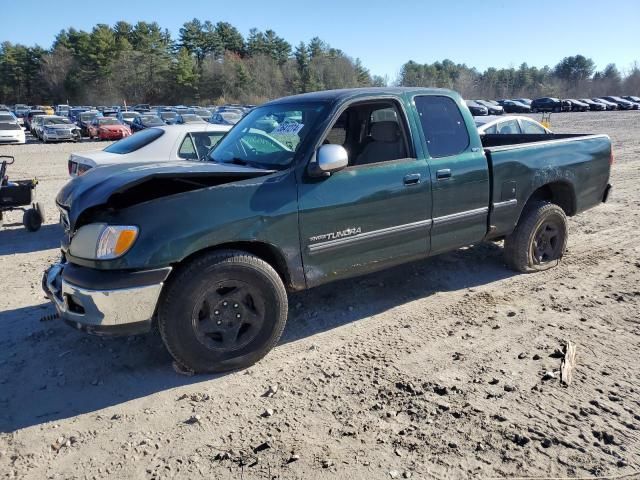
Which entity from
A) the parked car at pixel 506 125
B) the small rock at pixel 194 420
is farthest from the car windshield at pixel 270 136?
the parked car at pixel 506 125

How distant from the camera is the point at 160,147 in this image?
7.53m

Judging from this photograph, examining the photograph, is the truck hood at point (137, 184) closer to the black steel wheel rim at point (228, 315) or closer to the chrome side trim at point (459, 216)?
the black steel wheel rim at point (228, 315)

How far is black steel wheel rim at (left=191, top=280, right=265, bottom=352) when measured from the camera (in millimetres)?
3455

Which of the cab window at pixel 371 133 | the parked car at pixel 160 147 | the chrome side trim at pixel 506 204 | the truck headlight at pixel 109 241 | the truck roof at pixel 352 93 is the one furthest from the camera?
the parked car at pixel 160 147

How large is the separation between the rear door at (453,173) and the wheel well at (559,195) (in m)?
1.10

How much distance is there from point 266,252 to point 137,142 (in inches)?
197

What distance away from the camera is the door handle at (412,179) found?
425cm

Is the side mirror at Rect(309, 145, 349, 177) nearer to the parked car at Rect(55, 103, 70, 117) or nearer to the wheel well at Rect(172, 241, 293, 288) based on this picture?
the wheel well at Rect(172, 241, 293, 288)

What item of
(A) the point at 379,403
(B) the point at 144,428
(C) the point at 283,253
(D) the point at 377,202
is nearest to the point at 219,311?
(C) the point at 283,253

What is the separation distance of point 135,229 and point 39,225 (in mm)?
5623

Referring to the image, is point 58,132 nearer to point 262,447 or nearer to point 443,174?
point 443,174

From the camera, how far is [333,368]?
365cm

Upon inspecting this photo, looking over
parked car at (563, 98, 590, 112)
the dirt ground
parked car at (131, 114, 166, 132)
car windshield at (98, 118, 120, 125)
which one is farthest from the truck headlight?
parked car at (563, 98, 590, 112)

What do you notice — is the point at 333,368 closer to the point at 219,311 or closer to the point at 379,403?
the point at 379,403
